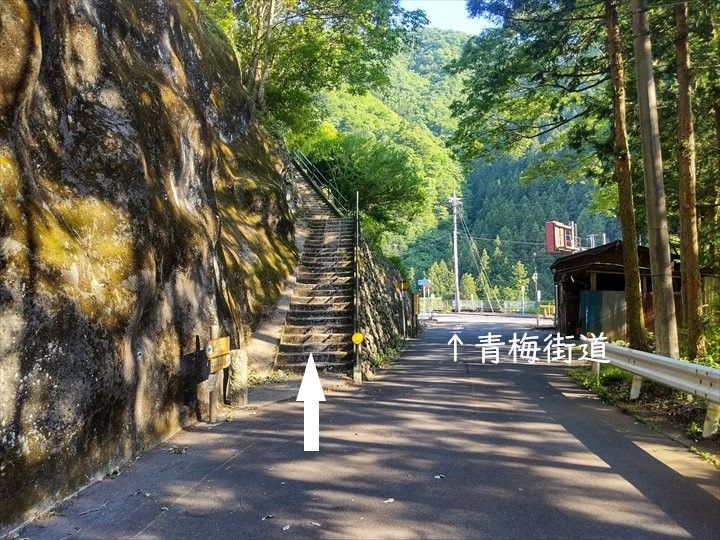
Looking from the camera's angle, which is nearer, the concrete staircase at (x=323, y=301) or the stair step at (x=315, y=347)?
the concrete staircase at (x=323, y=301)

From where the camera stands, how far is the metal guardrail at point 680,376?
5555 mm

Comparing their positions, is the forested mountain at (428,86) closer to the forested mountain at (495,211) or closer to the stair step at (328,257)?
the forested mountain at (495,211)

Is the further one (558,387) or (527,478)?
(558,387)

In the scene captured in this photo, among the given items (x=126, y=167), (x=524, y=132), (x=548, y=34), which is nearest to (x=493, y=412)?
(x=126, y=167)

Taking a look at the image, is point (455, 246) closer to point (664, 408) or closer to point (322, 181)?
point (322, 181)

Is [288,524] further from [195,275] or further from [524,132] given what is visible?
[524,132]

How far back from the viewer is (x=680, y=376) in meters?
6.50

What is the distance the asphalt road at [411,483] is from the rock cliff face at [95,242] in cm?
50

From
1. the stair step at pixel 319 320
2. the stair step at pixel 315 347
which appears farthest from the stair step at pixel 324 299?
the stair step at pixel 315 347

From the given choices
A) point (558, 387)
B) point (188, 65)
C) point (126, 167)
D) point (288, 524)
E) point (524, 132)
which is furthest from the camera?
point (524, 132)

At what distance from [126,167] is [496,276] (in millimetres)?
79987

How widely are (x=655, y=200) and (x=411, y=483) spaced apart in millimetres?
7071

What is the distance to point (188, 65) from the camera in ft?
38.3

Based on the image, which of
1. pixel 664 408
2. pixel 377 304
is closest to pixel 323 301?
pixel 377 304
